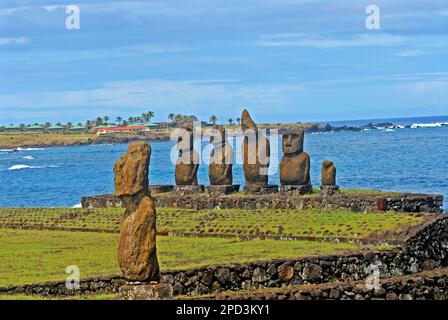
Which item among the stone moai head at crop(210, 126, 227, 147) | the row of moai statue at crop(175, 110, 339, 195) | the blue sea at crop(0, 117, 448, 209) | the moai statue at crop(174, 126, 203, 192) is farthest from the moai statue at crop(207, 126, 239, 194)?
the blue sea at crop(0, 117, 448, 209)

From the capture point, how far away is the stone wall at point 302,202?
1587 inches

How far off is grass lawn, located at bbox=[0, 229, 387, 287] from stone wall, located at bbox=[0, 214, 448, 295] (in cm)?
95

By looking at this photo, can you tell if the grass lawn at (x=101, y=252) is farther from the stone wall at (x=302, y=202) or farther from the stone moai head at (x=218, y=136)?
the stone moai head at (x=218, y=136)

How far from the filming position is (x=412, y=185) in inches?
3209

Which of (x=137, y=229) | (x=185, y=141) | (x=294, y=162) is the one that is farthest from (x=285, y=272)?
(x=185, y=141)

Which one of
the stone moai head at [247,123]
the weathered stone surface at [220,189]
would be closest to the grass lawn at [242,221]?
the weathered stone surface at [220,189]

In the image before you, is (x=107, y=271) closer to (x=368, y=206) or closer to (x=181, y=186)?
(x=368, y=206)

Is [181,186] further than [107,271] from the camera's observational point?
Yes

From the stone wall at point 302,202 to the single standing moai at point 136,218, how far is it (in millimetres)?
19777

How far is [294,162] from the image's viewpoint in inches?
1783

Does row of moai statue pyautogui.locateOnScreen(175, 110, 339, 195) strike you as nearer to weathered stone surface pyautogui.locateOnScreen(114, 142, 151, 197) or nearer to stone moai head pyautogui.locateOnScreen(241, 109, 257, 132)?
stone moai head pyautogui.locateOnScreen(241, 109, 257, 132)

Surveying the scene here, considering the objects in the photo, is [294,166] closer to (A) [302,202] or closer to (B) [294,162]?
(B) [294,162]
